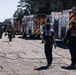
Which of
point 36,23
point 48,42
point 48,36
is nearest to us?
point 48,42

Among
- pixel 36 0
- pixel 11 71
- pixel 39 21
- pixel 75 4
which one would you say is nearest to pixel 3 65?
Answer: pixel 11 71

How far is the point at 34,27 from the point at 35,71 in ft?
82.9

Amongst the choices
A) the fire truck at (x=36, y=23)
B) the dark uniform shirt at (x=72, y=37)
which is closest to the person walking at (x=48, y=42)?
the dark uniform shirt at (x=72, y=37)

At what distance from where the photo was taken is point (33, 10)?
82250mm

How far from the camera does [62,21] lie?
26.7 metres

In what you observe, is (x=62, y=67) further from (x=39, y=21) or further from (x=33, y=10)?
(x=33, y=10)

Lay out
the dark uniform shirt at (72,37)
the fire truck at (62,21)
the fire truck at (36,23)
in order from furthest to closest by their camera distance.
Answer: the fire truck at (36,23), the fire truck at (62,21), the dark uniform shirt at (72,37)

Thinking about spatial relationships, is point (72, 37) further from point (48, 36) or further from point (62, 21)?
point (62, 21)

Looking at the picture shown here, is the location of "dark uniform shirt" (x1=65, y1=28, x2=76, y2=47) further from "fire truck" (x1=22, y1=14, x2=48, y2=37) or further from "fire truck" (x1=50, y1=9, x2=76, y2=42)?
"fire truck" (x1=22, y1=14, x2=48, y2=37)

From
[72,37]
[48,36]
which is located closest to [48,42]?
[48,36]

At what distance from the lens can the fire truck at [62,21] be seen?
957 inches

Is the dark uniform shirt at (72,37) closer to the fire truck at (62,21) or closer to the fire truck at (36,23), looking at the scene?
the fire truck at (62,21)

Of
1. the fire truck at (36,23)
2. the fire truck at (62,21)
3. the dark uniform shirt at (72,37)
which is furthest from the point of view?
the fire truck at (36,23)

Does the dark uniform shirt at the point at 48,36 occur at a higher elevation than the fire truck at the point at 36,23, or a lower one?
higher
